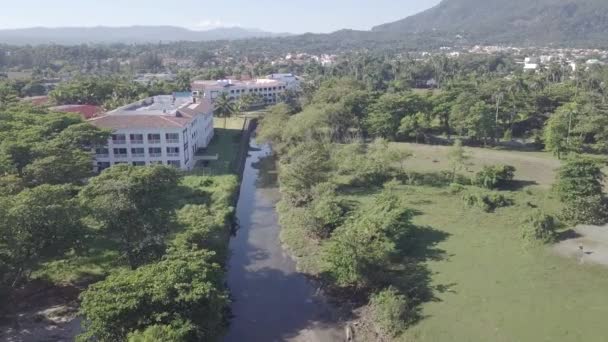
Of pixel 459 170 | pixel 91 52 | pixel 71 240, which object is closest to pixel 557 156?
pixel 459 170

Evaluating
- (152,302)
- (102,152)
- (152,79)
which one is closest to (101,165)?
(102,152)

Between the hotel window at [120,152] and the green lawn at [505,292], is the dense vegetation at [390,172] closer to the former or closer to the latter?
the green lawn at [505,292]

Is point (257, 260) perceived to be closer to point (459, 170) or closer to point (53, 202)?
point (53, 202)

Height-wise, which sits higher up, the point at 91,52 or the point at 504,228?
the point at 91,52

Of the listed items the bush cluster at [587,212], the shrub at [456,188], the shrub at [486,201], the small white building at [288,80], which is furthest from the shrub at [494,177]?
the small white building at [288,80]

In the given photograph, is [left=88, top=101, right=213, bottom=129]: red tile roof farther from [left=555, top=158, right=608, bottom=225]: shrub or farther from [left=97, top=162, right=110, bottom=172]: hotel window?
[left=555, top=158, right=608, bottom=225]: shrub

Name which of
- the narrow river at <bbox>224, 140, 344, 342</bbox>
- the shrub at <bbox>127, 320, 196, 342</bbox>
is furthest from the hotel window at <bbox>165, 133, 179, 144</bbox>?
the shrub at <bbox>127, 320, 196, 342</bbox>
